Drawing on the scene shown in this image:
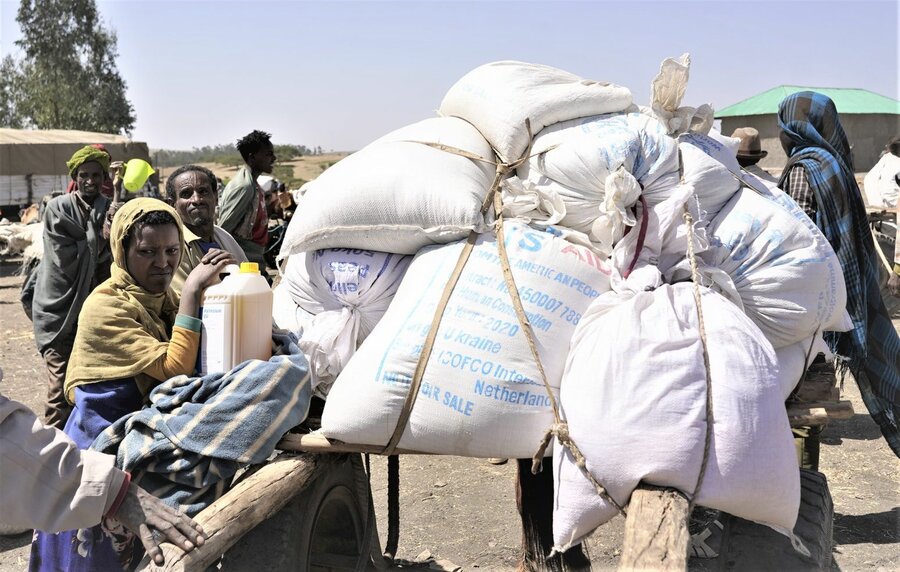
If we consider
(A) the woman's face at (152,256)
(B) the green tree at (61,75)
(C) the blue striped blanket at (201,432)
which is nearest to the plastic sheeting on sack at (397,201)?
(A) the woman's face at (152,256)

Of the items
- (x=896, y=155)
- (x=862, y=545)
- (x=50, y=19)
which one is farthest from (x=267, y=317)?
(x=50, y=19)

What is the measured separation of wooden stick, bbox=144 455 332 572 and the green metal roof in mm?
18933

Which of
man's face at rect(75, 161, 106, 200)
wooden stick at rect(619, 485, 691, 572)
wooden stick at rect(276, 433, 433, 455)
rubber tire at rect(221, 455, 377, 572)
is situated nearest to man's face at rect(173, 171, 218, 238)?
man's face at rect(75, 161, 106, 200)

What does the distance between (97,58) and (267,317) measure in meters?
37.7

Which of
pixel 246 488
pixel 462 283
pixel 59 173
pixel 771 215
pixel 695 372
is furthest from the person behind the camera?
pixel 59 173

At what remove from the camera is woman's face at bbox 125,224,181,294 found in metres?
2.19

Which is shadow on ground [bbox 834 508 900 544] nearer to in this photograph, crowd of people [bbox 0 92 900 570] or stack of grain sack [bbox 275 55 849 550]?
crowd of people [bbox 0 92 900 570]

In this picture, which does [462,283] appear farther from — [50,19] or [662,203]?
[50,19]

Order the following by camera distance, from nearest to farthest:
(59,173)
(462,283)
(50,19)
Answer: (462,283) → (59,173) → (50,19)

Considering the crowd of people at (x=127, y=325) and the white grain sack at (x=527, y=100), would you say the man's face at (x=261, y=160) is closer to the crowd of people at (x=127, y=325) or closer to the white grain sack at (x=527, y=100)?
the crowd of people at (x=127, y=325)

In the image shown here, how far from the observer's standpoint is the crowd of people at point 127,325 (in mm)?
1607

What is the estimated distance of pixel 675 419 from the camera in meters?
1.79

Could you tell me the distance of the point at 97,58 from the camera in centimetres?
3525

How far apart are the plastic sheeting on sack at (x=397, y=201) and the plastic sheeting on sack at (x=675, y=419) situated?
0.63m
